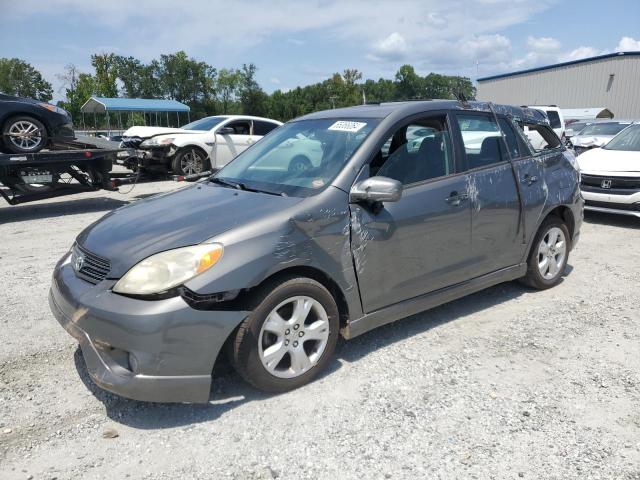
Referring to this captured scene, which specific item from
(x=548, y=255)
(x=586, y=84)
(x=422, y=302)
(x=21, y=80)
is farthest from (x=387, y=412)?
(x=21, y=80)

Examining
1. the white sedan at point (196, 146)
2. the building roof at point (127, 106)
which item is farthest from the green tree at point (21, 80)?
the white sedan at point (196, 146)

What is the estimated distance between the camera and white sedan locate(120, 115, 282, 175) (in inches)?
482

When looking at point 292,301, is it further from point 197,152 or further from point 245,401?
point 197,152

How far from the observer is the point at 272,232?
9.77 feet

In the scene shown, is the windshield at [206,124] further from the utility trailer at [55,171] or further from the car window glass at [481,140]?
the car window glass at [481,140]

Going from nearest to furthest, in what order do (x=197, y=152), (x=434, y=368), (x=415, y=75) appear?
(x=434, y=368), (x=197, y=152), (x=415, y=75)

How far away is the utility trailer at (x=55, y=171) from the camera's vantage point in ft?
26.7

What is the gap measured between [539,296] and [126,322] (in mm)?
3767

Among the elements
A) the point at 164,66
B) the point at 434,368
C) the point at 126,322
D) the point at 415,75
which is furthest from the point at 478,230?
the point at 415,75

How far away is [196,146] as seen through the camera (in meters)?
12.5

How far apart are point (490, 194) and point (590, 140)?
40.3 ft

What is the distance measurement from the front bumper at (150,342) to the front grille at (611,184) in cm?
701

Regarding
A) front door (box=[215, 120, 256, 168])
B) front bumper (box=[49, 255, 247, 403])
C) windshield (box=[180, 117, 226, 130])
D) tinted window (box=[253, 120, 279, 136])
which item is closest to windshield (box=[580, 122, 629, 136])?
tinted window (box=[253, 120, 279, 136])

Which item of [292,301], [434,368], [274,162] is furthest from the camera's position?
[274,162]
